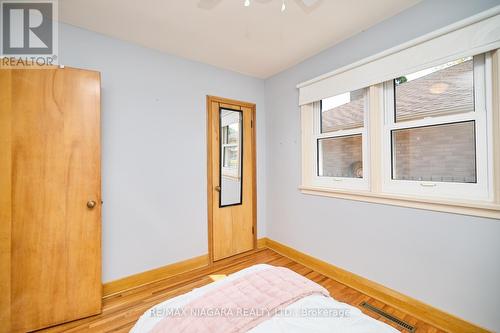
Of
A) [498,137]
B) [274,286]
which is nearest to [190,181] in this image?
[274,286]

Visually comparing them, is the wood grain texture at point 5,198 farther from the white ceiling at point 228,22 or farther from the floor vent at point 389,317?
the floor vent at point 389,317

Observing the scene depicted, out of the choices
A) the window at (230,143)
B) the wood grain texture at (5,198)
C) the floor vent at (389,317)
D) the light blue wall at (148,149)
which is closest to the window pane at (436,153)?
the floor vent at (389,317)

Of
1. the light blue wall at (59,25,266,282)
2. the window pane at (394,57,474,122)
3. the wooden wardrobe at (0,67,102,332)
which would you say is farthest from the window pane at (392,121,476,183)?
the wooden wardrobe at (0,67,102,332)

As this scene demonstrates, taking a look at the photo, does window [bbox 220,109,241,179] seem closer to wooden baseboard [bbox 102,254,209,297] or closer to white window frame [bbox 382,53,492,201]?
wooden baseboard [bbox 102,254,209,297]

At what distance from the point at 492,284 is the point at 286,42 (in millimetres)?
2587

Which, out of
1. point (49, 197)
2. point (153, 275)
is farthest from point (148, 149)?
point (153, 275)

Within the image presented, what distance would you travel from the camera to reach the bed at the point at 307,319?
33.6 inches

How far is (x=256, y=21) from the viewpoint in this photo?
6.20 ft

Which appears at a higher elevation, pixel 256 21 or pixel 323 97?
pixel 256 21

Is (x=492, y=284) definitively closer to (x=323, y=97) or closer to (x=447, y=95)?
(x=447, y=95)

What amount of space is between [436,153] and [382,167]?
1.29ft

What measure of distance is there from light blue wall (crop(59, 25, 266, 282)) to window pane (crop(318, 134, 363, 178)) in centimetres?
147

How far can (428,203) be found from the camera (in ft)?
5.41

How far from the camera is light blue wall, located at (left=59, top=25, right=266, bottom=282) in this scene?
2027 millimetres
